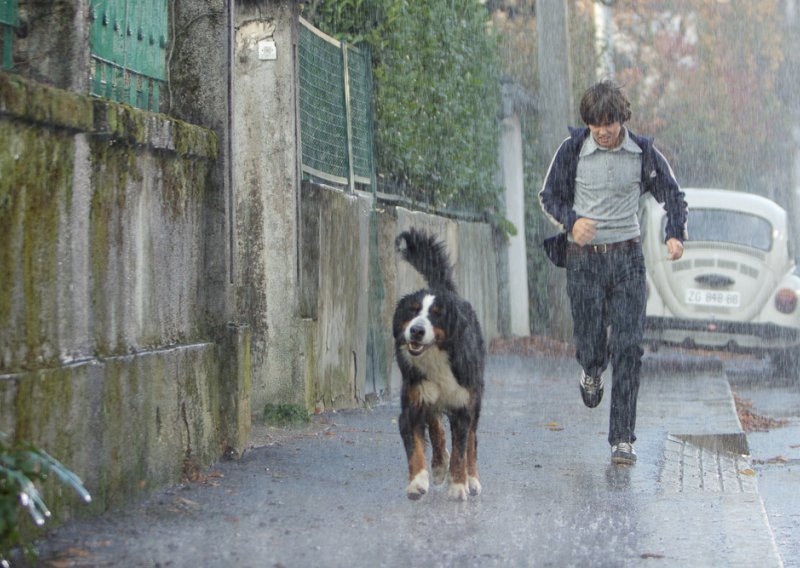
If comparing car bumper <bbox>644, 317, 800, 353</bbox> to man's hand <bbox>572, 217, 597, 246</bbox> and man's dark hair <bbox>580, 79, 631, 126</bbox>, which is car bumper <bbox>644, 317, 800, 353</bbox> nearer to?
man's hand <bbox>572, 217, 597, 246</bbox>

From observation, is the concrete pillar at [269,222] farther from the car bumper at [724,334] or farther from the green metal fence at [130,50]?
the car bumper at [724,334]

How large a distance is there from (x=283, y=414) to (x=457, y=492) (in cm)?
242

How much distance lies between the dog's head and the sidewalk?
0.68m

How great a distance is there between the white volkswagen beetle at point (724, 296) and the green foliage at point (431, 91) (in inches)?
93.1

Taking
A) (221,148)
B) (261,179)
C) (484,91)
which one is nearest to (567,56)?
(484,91)

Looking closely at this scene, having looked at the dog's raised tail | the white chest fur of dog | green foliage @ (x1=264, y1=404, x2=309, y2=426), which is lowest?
green foliage @ (x1=264, y1=404, x2=309, y2=426)

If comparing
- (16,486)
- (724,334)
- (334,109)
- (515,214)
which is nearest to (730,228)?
(724,334)

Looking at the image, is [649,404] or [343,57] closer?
[343,57]

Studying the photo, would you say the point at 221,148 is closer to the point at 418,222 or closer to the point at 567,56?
the point at 418,222

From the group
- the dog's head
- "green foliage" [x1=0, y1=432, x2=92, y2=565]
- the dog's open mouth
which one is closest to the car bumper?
the dog's head

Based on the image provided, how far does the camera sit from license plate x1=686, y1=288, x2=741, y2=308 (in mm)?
16516

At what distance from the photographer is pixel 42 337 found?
5113 millimetres

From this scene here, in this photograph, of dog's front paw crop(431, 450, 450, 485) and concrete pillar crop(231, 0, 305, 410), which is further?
concrete pillar crop(231, 0, 305, 410)

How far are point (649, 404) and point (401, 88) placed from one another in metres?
3.34
